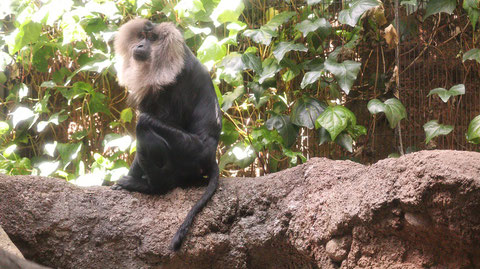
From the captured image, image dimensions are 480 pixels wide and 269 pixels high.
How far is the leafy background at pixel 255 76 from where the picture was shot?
13.7ft

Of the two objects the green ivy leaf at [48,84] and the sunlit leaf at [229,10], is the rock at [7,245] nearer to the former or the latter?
the sunlit leaf at [229,10]

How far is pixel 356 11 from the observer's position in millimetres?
4031

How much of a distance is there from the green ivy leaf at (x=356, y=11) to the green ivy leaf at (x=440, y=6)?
539 millimetres

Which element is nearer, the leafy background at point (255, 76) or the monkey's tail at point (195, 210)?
the monkey's tail at point (195, 210)

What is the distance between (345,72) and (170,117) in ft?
5.12

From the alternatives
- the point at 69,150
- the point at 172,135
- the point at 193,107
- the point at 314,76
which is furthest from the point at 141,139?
the point at 69,150

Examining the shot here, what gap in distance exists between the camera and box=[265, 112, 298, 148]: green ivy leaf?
425 cm

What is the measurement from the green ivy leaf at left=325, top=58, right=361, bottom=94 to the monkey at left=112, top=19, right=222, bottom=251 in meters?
1.14

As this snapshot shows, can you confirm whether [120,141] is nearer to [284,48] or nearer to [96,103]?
[96,103]

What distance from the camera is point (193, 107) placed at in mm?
3402

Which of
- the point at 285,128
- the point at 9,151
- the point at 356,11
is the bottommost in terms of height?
the point at 9,151

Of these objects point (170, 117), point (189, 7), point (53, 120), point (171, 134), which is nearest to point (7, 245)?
point (171, 134)

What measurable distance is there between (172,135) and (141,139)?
0.20 metres

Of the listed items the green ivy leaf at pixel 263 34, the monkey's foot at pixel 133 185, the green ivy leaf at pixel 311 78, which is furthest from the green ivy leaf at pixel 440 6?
the monkey's foot at pixel 133 185
